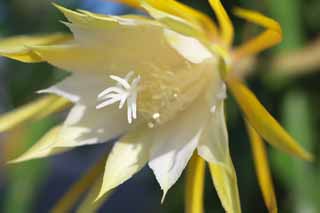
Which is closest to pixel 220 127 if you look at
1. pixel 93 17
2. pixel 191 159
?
pixel 191 159

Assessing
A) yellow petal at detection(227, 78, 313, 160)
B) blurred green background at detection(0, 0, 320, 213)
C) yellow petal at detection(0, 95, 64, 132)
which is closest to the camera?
yellow petal at detection(227, 78, 313, 160)

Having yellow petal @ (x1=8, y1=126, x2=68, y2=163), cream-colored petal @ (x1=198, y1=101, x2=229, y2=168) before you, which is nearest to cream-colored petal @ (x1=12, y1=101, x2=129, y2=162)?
yellow petal @ (x1=8, y1=126, x2=68, y2=163)

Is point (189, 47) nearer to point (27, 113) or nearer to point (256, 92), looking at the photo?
point (27, 113)

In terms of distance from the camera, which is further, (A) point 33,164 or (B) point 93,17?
(A) point 33,164

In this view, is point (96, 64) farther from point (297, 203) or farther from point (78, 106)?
point (297, 203)

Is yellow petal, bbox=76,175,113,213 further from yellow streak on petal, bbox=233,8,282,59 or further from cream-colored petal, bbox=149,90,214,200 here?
yellow streak on petal, bbox=233,8,282,59
